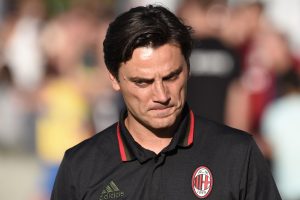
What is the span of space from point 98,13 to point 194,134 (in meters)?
4.70

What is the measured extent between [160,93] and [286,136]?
12.6 feet

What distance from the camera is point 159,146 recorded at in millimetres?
3023

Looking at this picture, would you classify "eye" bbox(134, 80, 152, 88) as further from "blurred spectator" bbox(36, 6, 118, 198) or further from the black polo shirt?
"blurred spectator" bbox(36, 6, 118, 198)

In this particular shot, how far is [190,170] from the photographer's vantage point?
2.91m

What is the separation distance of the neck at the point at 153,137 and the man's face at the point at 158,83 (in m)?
0.09

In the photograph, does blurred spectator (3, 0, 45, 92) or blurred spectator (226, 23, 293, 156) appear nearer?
blurred spectator (226, 23, 293, 156)

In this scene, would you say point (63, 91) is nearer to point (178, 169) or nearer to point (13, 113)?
point (13, 113)

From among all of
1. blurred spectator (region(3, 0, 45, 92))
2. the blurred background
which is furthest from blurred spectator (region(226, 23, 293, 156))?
blurred spectator (region(3, 0, 45, 92))

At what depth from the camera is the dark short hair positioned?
2.91 metres

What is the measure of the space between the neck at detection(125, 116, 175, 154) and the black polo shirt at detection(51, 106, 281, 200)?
0.13ft

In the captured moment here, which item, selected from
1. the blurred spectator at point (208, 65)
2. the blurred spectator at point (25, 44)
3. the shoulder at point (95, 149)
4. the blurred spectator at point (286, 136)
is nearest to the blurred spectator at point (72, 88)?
the blurred spectator at point (25, 44)

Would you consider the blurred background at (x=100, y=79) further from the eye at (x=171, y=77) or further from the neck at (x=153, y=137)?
the eye at (x=171, y=77)

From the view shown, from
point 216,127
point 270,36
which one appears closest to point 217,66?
point 270,36

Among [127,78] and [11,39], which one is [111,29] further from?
[11,39]
